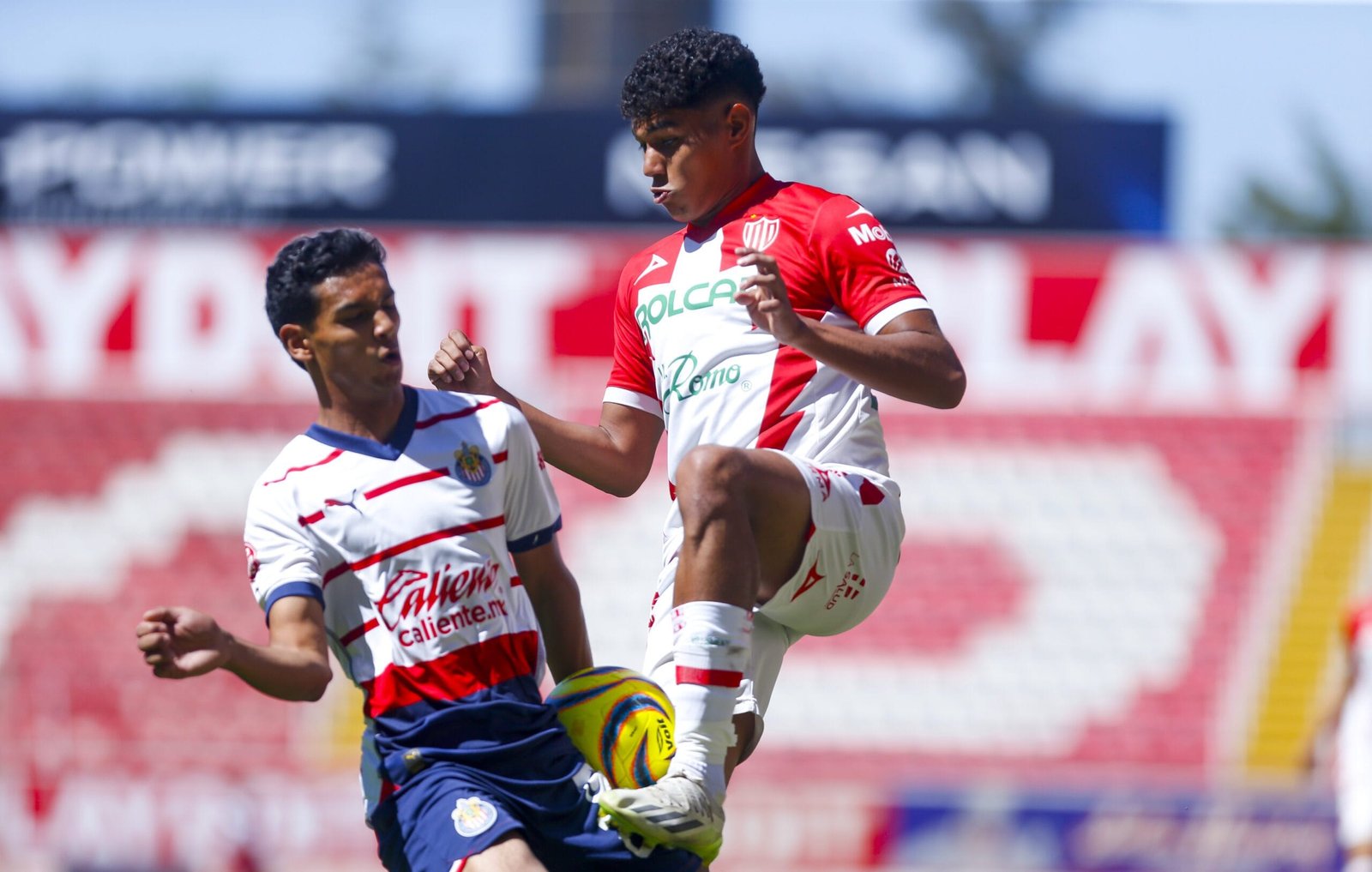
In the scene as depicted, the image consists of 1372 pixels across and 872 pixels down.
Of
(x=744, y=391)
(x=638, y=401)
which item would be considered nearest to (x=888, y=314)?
(x=744, y=391)

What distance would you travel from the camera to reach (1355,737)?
9281 mm

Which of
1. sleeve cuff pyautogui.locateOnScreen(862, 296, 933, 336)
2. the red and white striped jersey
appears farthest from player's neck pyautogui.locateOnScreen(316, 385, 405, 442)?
sleeve cuff pyautogui.locateOnScreen(862, 296, 933, 336)

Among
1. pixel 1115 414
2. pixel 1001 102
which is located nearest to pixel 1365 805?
pixel 1115 414

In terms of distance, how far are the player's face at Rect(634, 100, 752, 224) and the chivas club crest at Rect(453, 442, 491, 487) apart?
0.84 m

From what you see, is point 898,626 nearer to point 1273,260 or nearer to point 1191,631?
point 1191,631

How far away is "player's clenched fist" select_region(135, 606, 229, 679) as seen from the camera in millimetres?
3596

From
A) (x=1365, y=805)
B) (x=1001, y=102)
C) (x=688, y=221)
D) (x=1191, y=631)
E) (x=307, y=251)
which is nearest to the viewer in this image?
(x=307, y=251)

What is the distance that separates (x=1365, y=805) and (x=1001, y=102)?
16223 millimetres

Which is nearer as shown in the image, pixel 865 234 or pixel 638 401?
pixel 865 234

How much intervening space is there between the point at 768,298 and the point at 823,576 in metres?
0.80

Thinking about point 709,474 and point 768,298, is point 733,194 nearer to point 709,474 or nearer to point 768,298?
point 768,298

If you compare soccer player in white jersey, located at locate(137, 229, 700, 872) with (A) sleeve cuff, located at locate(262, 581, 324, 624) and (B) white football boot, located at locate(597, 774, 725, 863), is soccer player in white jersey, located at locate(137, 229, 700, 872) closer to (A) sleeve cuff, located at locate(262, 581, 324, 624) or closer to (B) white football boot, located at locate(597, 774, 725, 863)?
(A) sleeve cuff, located at locate(262, 581, 324, 624)

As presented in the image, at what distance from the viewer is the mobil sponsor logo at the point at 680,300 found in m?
4.69

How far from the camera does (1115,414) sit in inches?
661
